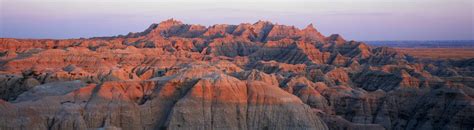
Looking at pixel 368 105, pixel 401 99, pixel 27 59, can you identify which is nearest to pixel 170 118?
pixel 368 105

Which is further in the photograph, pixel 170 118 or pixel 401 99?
pixel 401 99

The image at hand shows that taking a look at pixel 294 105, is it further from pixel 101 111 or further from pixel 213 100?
pixel 101 111

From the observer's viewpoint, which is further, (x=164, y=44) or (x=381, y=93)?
(x=164, y=44)

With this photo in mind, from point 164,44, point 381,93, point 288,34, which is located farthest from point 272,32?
point 381,93

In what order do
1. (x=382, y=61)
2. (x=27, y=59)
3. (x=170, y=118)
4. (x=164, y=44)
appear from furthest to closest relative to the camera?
(x=164, y=44)
(x=382, y=61)
(x=27, y=59)
(x=170, y=118)

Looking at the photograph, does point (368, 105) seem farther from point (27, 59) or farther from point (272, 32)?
point (272, 32)

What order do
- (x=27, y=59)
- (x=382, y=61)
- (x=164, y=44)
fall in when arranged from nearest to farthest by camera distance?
(x=27, y=59)
(x=382, y=61)
(x=164, y=44)

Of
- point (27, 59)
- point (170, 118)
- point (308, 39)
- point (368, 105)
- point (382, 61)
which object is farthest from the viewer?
point (308, 39)

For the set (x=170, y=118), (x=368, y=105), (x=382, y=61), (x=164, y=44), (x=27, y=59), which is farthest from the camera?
(x=164, y=44)

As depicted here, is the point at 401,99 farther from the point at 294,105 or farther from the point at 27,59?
the point at 27,59
